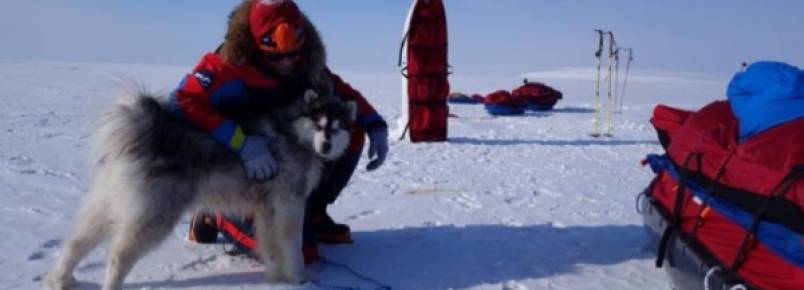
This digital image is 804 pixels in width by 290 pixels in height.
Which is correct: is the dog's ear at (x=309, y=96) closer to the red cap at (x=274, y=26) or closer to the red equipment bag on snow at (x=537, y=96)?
the red cap at (x=274, y=26)

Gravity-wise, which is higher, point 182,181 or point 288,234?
point 182,181

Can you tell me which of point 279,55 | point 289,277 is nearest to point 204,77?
Answer: point 279,55

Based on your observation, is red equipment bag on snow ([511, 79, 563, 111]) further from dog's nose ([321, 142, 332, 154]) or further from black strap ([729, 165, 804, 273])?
black strap ([729, 165, 804, 273])

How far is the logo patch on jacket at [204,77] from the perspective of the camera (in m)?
3.05

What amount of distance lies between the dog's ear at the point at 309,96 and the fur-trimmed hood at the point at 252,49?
147 mm

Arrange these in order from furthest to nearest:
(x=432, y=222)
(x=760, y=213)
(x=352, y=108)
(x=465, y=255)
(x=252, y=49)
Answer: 1. (x=432, y=222)
2. (x=465, y=255)
3. (x=352, y=108)
4. (x=252, y=49)
5. (x=760, y=213)

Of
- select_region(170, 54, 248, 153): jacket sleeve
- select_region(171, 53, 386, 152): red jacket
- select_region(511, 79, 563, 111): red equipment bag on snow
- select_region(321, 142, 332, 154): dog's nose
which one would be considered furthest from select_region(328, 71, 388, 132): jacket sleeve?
select_region(511, 79, 563, 111): red equipment bag on snow

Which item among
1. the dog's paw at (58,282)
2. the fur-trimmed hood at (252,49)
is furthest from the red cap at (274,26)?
the dog's paw at (58,282)

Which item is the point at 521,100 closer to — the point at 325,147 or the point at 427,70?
the point at 427,70

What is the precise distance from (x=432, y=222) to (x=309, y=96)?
159 centimetres

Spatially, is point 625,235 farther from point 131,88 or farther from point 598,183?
point 131,88

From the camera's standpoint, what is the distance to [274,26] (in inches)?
124

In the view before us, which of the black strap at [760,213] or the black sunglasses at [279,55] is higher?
the black sunglasses at [279,55]

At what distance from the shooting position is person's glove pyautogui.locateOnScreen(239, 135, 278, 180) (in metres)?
2.95
